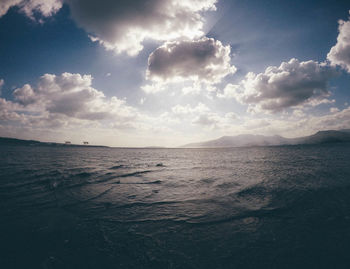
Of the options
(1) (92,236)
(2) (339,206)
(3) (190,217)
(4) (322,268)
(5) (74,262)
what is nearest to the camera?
(4) (322,268)

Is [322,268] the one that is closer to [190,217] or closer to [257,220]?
[257,220]

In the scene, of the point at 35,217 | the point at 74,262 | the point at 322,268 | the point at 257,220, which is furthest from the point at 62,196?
the point at 322,268

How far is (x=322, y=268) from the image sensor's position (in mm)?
4312

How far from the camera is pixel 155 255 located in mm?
4965

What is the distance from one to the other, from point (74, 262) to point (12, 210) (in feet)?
22.7

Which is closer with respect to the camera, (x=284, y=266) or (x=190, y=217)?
(x=284, y=266)

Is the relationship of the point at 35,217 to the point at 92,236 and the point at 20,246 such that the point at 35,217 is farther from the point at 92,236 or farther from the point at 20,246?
the point at 92,236

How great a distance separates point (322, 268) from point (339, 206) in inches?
251

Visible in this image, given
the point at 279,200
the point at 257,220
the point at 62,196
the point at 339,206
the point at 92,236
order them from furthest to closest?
the point at 62,196 → the point at 279,200 → the point at 339,206 → the point at 257,220 → the point at 92,236

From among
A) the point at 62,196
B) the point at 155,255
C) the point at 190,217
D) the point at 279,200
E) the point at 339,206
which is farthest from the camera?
the point at 62,196

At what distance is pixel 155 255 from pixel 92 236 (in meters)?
2.94

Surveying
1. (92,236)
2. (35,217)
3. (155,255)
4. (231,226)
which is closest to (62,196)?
(35,217)

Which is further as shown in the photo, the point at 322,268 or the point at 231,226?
the point at 231,226

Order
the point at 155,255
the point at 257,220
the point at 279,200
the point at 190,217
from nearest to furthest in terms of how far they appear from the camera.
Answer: the point at 155,255 → the point at 257,220 → the point at 190,217 → the point at 279,200
